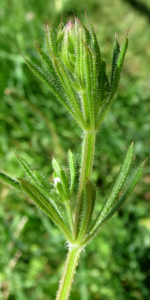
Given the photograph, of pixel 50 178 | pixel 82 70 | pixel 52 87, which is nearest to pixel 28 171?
pixel 52 87

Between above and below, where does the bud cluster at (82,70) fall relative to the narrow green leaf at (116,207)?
above

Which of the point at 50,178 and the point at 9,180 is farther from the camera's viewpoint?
the point at 50,178

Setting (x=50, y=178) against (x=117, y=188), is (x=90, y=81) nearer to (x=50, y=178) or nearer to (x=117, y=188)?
(x=117, y=188)

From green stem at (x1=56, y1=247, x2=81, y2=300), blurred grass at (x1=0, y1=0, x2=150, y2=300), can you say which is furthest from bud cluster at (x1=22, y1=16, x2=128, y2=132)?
blurred grass at (x1=0, y1=0, x2=150, y2=300)

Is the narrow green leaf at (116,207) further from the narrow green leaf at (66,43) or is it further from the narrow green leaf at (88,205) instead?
the narrow green leaf at (66,43)

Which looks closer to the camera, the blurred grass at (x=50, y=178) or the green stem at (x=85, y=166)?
the green stem at (x=85, y=166)

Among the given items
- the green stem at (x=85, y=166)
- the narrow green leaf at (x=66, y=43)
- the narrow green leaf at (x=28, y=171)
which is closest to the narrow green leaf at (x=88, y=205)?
the green stem at (x=85, y=166)

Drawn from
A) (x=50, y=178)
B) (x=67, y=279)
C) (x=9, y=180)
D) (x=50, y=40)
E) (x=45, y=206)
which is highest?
(x=50, y=178)
